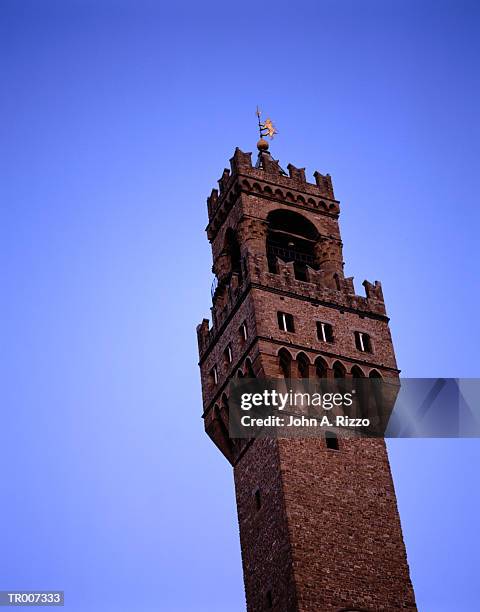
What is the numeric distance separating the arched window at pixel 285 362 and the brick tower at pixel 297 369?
0.04 meters

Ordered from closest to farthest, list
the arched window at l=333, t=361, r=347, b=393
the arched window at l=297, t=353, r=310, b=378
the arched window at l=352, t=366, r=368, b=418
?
the arched window at l=297, t=353, r=310, b=378, the arched window at l=352, t=366, r=368, b=418, the arched window at l=333, t=361, r=347, b=393

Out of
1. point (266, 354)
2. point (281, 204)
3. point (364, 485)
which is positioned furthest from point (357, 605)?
point (281, 204)

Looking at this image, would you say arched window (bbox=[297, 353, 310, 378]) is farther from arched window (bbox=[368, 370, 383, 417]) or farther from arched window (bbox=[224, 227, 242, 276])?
arched window (bbox=[224, 227, 242, 276])

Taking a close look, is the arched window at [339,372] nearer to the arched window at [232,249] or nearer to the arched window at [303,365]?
the arched window at [303,365]

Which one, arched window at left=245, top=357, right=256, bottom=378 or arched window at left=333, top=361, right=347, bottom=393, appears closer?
arched window at left=245, top=357, right=256, bottom=378

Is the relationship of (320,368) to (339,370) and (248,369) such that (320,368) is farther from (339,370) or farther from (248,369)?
(248,369)

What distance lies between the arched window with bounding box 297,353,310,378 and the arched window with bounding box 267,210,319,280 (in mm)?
6668

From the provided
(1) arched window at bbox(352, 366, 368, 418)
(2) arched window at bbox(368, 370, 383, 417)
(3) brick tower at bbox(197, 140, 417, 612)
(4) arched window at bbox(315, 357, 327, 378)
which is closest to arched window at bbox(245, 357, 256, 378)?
(3) brick tower at bbox(197, 140, 417, 612)

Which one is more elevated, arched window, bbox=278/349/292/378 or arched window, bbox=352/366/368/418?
arched window, bbox=278/349/292/378

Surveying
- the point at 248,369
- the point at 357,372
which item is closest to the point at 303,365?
the point at 248,369

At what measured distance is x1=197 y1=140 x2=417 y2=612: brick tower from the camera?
131 ft

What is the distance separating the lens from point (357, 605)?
39.1 metres

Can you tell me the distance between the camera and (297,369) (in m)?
44.8

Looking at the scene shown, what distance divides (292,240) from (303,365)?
9267 millimetres
